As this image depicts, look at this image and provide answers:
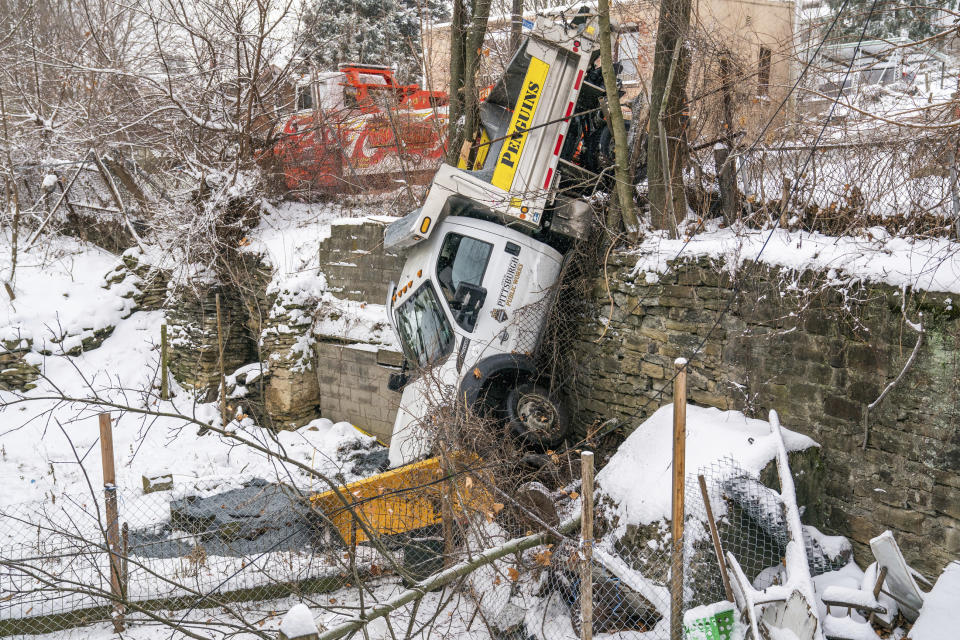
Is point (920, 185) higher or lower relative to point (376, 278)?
higher

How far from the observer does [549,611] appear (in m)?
5.09

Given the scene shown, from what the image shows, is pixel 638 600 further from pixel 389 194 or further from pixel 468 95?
pixel 389 194

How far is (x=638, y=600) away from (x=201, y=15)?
517 inches

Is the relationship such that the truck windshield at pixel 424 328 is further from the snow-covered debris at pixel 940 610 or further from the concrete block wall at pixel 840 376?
the snow-covered debris at pixel 940 610

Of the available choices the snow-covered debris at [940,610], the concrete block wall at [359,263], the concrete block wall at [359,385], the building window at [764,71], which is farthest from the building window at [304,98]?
the snow-covered debris at [940,610]

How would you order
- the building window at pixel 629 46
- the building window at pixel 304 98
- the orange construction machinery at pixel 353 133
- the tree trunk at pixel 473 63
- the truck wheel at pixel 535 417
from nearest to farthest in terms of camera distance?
the truck wheel at pixel 535 417
the building window at pixel 629 46
the tree trunk at pixel 473 63
the orange construction machinery at pixel 353 133
the building window at pixel 304 98

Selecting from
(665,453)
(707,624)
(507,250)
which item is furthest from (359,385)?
(707,624)

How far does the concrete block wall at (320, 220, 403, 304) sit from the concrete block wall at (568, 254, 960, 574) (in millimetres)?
4634

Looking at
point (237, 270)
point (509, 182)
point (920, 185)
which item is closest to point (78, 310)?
point (237, 270)

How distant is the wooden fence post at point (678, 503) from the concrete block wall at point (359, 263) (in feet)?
20.5

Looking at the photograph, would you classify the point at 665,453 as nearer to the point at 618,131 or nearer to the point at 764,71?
the point at 618,131

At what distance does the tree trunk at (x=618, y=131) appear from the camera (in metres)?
6.74

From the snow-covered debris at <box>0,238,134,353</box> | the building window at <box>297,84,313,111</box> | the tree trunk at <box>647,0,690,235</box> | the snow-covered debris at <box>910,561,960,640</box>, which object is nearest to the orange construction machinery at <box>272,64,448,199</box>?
the building window at <box>297,84,313,111</box>

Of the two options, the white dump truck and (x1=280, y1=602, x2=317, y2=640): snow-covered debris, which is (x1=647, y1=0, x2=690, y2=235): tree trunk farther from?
(x1=280, y1=602, x2=317, y2=640): snow-covered debris
